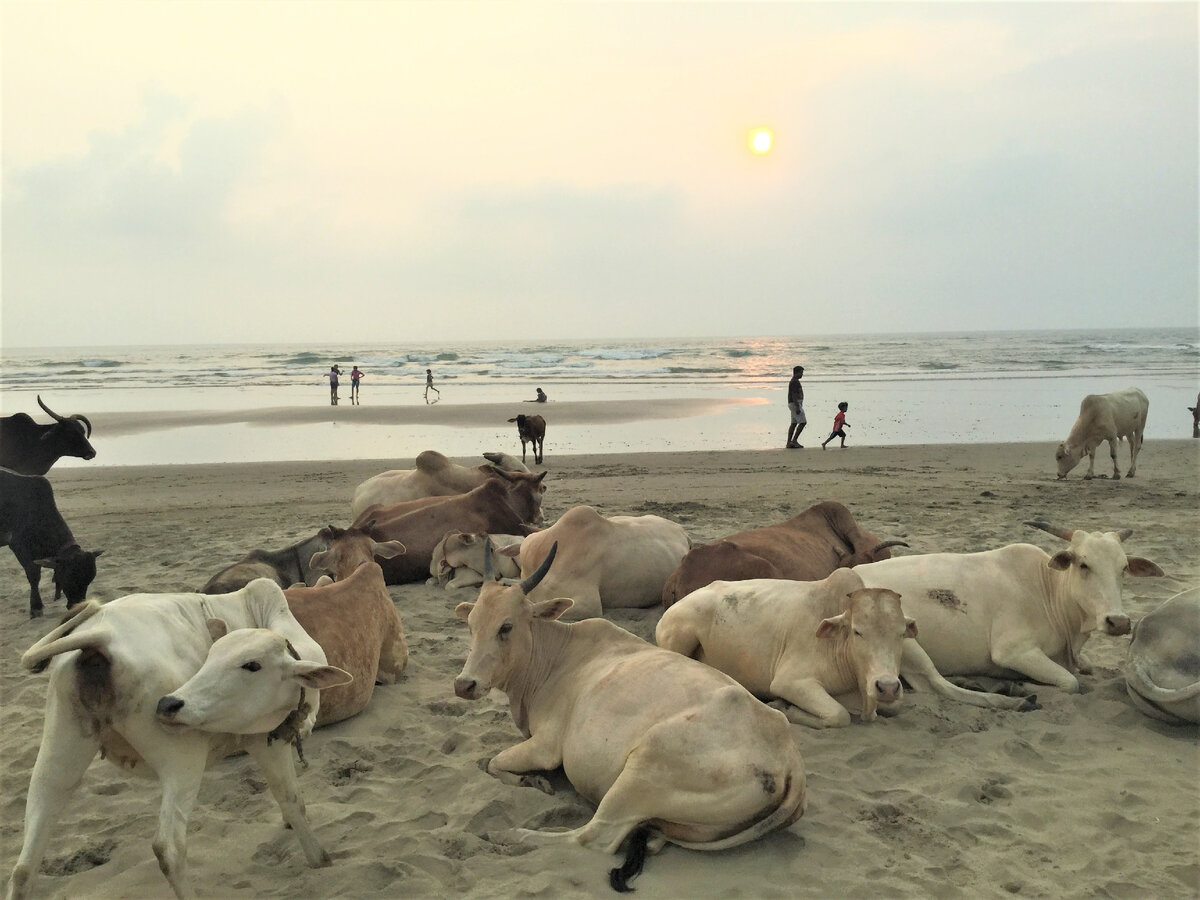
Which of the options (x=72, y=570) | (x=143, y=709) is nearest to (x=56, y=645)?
(x=143, y=709)

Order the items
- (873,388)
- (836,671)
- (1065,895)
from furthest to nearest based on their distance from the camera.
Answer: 1. (873,388)
2. (836,671)
3. (1065,895)

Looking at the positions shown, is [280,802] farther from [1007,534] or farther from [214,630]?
[1007,534]

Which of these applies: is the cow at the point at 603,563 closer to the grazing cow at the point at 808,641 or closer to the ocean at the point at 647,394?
the grazing cow at the point at 808,641

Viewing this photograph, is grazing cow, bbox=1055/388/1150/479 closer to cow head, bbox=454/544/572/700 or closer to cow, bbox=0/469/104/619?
cow head, bbox=454/544/572/700

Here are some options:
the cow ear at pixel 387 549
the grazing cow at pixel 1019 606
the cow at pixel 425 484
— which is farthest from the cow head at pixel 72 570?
the grazing cow at pixel 1019 606

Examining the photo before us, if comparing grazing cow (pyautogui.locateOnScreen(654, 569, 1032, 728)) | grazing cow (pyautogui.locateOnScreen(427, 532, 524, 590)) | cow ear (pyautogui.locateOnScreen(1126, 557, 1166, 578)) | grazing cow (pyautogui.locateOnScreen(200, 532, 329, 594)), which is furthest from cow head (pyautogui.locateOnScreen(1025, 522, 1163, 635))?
grazing cow (pyautogui.locateOnScreen(200, 532, 329, 594))

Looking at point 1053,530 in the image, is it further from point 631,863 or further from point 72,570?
point 72,570

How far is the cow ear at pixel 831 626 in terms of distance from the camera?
5.22m

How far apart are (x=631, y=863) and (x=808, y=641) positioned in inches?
85.8

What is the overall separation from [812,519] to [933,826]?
12.7 ft

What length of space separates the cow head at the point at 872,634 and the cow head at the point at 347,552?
3.62m

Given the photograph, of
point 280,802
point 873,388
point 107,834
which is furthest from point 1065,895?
point 873,388

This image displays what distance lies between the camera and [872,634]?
5.10 m

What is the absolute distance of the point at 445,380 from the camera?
46.4 meters
